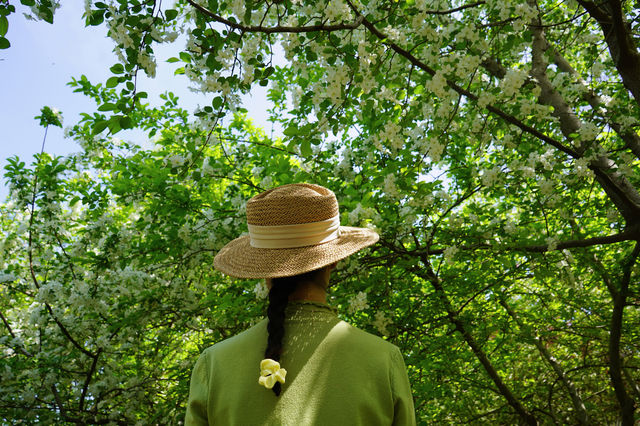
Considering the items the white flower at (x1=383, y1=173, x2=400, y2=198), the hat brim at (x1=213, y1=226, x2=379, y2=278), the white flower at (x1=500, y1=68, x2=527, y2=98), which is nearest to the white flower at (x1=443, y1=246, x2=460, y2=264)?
the white flower at (x1=383, y1=173, x2=400, y2=198)

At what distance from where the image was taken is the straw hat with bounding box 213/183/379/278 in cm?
133

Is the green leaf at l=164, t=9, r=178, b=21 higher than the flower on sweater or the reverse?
higher

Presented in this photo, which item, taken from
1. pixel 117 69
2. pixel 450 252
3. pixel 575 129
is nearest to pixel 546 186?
pixel 450 252

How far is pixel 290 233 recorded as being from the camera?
1.39 metres

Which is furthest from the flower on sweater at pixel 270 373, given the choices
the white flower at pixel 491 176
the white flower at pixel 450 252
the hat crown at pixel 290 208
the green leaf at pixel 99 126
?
the white flower at pixel 491 176

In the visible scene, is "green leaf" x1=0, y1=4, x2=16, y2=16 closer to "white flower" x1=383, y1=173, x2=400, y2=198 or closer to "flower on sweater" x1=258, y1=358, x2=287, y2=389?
"flower on sweater" x1=258, y1=358, x2=287, y2=389

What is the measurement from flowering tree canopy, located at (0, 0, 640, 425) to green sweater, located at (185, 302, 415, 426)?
1273 millimetres

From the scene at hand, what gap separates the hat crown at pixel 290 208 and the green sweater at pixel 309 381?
0.28 metres

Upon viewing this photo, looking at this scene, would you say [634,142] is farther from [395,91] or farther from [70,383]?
[70,383]

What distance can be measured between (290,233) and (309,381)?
43cm

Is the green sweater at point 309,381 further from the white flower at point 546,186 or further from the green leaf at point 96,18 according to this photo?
the white flower at point 546,186

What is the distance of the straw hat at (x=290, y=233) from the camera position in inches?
52.3

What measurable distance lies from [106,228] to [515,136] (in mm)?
3457

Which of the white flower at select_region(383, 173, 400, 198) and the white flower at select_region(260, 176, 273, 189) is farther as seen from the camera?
the white flower at select_region(260, 176, 273, 189)
